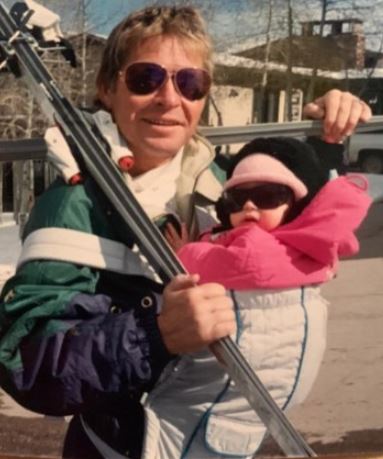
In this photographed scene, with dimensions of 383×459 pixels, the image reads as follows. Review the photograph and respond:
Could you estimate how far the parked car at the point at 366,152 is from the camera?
1.49m

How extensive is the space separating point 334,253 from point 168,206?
8.9 inches

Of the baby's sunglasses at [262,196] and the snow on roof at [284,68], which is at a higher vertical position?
the snow on roof at [284,68]

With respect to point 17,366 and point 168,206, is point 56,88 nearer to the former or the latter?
point 168,206

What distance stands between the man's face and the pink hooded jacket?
133mm

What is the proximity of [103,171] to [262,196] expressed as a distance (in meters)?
0.20

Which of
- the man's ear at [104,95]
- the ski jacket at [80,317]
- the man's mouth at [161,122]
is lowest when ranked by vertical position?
the ski jacket at [80,317]

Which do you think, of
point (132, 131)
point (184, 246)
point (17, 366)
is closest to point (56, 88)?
point (132, 131)

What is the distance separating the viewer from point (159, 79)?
141 centimetres

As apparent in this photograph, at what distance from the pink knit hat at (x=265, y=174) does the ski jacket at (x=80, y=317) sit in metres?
0.04

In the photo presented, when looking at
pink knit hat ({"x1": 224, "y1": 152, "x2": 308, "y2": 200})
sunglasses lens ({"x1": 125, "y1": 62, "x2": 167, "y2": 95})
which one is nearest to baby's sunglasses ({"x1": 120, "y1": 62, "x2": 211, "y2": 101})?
sunglasses lens ({"x1": 125, "y1": 62, "x2": 167, "y2": 95})

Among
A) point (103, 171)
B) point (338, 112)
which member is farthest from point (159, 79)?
point (338, 112)

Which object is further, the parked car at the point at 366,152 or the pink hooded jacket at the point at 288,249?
the parked car at the point at 366,152

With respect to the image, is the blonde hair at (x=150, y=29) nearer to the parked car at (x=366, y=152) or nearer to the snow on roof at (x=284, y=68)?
the snow on roof at (x=284, y=68)

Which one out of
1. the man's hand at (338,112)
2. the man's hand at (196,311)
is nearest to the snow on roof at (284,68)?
the man's hand at (338,112)
